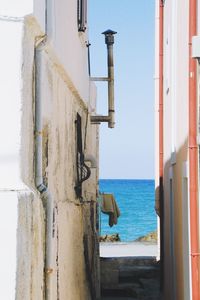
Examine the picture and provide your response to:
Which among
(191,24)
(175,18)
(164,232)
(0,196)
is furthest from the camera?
(164,232)

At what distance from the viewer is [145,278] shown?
49.7ft

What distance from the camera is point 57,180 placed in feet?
23.1

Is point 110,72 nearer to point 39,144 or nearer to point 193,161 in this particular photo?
point 193,161

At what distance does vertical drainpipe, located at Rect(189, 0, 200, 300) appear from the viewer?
7168 millimetres

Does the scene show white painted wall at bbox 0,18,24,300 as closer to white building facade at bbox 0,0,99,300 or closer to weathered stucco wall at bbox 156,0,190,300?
white building facade at bbox 0,0,99,300

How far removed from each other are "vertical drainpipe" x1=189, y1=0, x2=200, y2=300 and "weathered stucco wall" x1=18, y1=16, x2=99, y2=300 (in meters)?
1.51

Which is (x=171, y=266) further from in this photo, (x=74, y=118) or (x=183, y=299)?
(x=74, y=118)

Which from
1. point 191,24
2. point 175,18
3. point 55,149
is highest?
point 175,18

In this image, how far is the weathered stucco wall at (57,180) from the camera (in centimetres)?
509

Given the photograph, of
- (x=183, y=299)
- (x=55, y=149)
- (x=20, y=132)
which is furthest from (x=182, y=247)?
(x=20, y=132)

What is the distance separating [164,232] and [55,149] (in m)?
7.23

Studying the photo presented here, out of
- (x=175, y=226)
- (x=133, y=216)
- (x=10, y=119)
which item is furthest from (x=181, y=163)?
(x=133, y=216)

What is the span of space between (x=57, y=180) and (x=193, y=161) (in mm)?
1563

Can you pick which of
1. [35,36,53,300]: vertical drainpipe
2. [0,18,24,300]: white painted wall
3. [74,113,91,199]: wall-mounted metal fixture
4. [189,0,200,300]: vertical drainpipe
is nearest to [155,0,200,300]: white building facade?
[189,0,200,300]: vertical drainpipe
